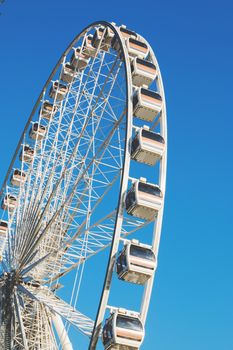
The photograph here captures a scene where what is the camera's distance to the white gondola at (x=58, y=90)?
24.6 metres

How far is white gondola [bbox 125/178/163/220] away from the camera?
14461 mm

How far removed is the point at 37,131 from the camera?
24828mm

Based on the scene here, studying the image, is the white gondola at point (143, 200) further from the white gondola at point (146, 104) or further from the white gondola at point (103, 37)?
the white gondola at point (103, 37)

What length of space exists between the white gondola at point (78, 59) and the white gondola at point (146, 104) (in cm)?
725

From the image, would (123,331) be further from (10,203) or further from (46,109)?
(10,203)

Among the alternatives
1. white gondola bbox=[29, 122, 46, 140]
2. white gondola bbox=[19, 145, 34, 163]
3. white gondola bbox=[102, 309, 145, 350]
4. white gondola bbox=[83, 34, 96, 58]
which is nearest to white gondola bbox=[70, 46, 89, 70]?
white gondola bbox=[83, 34, 96, 58]

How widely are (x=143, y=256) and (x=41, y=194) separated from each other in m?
7.67

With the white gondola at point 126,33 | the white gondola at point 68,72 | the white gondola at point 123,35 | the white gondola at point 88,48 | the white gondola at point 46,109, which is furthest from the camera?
the white gondola at point 46,109

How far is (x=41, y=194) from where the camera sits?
67.7ft

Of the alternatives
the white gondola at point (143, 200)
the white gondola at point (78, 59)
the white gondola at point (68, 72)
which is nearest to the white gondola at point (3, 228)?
the white gondola at point (68, 72)

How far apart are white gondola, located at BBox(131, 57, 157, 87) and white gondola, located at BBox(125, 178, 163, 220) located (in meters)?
4.17

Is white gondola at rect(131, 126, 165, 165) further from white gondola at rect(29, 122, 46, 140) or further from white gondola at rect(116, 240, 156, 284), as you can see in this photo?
white gondola at rect(29, 122, 46, 140)

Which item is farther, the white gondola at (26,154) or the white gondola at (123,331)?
the white gondola at (26,154)

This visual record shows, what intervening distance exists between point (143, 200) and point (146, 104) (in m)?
3.48
